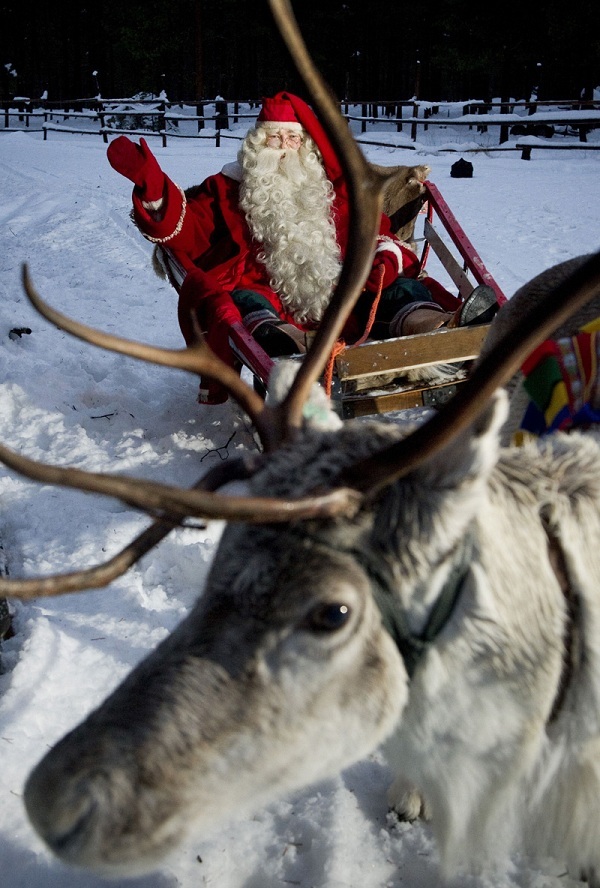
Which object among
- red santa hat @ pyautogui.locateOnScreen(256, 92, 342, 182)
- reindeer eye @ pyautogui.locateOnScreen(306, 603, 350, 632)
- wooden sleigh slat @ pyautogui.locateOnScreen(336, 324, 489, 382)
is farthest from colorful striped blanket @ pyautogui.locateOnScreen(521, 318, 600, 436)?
red santa hat @ pyautogui.locateOnScreen(256, 92, 342, 182)

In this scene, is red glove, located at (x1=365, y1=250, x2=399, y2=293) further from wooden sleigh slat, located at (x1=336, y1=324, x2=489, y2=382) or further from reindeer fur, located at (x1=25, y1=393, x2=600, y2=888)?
reindeer fur, located at (x1=25, y1=393, x2=600, y2=888)

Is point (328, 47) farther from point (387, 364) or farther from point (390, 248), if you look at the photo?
point (387, 364)

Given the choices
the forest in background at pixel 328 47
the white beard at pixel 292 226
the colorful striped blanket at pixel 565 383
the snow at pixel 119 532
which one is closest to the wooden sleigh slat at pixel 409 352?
the snow at pixel 119 532

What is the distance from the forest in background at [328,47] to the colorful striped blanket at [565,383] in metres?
24.0

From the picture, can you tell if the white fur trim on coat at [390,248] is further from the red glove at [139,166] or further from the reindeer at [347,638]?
the reindeer at [347,638]

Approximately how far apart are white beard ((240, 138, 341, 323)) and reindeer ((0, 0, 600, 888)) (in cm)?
374

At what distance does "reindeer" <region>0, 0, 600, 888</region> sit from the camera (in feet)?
3.91

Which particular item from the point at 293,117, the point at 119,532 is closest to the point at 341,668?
the point at 119,532

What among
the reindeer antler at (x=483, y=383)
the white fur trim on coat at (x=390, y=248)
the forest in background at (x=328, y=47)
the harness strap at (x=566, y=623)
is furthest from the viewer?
the forest in background at (x=328, y=47)

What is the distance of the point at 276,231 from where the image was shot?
16.8 ft

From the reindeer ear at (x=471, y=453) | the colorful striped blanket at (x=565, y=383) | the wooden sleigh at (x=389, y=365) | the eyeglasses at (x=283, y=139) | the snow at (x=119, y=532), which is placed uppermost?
the eyeglasses at (x=283, y=139)

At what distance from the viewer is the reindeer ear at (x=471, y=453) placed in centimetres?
111

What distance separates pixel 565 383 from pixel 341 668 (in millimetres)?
1277

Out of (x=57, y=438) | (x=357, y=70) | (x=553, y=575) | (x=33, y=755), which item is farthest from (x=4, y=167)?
(x=357, y=70)
